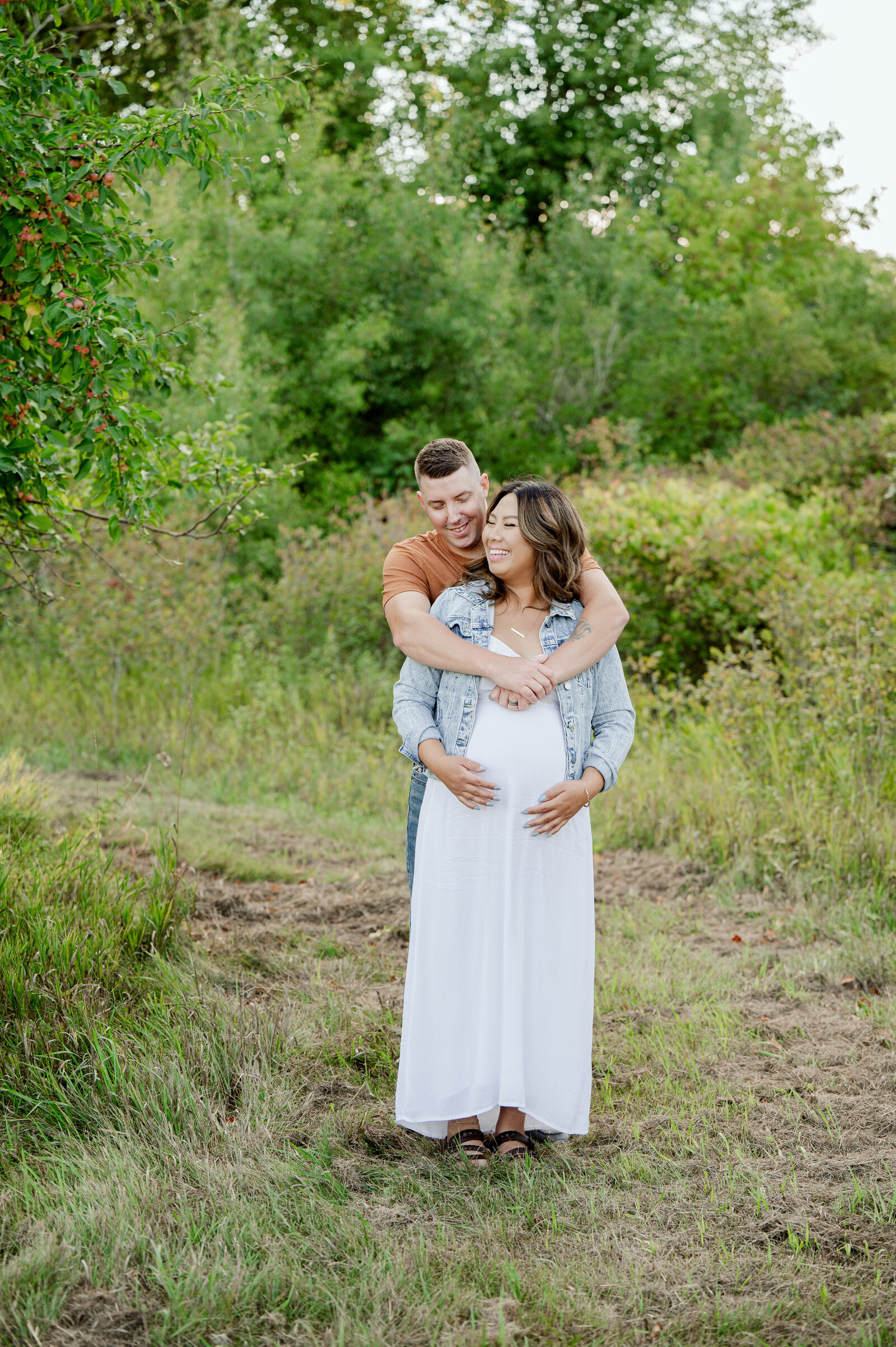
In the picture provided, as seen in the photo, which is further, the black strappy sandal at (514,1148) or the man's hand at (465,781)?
the black strappy sandal at (514,1148)

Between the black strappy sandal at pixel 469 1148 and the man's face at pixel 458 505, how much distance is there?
173 cm

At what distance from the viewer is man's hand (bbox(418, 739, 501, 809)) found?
10.2 ft

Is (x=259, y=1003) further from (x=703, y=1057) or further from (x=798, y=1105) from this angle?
(x=798, y=1105)

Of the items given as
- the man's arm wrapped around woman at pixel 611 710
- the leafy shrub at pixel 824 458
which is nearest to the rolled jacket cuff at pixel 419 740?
the man's arm wrapped around woman at pixel 611 710

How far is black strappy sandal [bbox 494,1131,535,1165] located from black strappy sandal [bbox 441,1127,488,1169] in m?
0.04

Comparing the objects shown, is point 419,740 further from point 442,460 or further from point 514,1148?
point 514,1148

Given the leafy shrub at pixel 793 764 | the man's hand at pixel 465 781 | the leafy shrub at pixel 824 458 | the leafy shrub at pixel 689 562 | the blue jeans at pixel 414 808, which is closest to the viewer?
the man's hand at pixel 465 781

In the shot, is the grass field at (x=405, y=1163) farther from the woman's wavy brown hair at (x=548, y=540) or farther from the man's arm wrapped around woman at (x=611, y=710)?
the woman's wavy brown hair at (x=548, y=540)

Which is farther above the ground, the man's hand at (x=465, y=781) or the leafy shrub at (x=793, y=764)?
the man's hand at (x=465, y=781)

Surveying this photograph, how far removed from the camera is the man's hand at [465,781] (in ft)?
10.2

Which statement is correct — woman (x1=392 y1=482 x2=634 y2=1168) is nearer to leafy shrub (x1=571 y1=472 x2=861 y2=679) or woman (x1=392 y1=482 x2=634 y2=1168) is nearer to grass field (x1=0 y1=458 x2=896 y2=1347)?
grass field (x1=0 y1=458 x2=896 y2=1347)

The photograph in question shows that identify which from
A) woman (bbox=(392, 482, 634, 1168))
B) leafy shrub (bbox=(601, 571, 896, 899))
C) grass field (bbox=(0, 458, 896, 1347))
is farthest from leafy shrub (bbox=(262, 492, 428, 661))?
woman (bbox=(392, 482, 634, 1168))

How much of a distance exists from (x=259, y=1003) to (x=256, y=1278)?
1540 millimetres

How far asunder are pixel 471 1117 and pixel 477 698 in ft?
3.90
